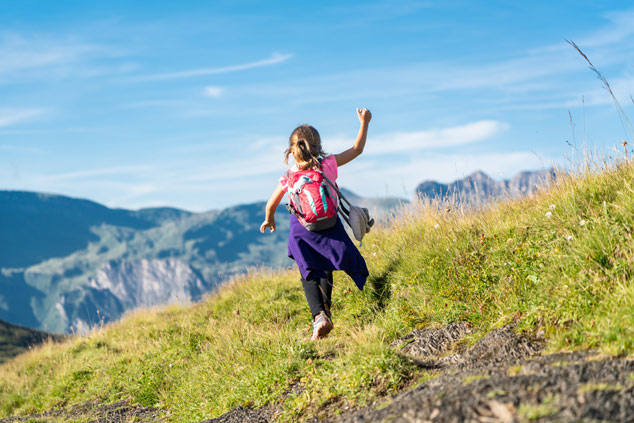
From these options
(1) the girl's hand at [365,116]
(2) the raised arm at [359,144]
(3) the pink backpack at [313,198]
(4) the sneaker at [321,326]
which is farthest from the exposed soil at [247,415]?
(1) the girl's hand at [365,116]

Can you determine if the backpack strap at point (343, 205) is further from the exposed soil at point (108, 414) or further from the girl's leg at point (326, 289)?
the exposed soil at point (108, 414)

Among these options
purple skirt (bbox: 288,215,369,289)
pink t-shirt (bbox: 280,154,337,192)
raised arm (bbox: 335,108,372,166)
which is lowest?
purple skirt (bbox: 288,215,369,289)

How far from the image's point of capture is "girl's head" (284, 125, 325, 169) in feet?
18.2

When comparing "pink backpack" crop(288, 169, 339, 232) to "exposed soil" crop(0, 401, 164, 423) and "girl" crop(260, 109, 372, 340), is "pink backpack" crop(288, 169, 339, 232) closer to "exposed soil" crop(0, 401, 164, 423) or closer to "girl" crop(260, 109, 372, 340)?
"girl" crop(260, 109, 372, 340)

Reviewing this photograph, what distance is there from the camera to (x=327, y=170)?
558cm

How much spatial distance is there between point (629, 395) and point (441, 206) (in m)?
5.30

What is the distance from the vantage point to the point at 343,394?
4.03 metres

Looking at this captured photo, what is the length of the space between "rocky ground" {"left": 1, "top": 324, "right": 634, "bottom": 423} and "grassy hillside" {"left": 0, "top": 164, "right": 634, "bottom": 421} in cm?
24

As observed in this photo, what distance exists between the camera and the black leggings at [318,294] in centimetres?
561

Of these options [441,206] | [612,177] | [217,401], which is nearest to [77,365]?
[217,401]

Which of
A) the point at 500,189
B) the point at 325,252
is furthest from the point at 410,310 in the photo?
the point at 500,189

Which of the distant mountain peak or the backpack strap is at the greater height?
the backpack strap

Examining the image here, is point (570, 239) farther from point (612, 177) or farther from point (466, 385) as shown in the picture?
point (466, 385)

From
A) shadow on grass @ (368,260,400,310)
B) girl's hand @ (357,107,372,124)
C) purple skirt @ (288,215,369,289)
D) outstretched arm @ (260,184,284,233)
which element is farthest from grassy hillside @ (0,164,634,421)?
girl's hand @ (357,107,372,124)
